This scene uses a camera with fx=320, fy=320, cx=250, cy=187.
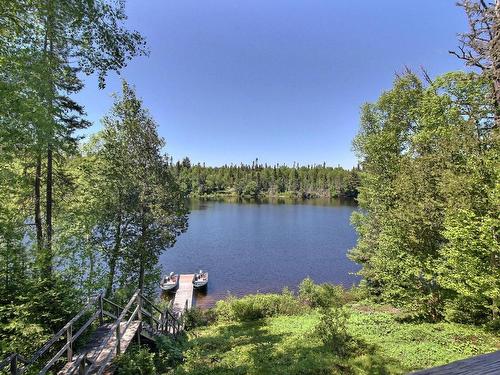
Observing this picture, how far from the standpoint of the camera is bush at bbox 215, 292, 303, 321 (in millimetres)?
17375

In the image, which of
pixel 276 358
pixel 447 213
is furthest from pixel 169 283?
pixel 447 213

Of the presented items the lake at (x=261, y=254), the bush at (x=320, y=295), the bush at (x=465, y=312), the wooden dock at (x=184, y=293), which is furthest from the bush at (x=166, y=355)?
the wooden dock at (x=184, y=293)

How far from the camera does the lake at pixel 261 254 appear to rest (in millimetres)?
32188

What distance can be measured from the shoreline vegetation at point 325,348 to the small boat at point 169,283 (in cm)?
1706

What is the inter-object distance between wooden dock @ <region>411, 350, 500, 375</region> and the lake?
2038 cm

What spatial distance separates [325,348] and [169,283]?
24465mm

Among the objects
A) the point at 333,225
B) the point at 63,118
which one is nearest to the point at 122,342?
the point at 63,118

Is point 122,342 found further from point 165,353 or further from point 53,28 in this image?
point 53,28

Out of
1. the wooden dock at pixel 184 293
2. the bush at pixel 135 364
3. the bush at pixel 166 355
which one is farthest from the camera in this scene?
the wooden dock at pixel 184 293

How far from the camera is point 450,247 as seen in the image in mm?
11305

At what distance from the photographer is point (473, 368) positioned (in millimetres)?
1387

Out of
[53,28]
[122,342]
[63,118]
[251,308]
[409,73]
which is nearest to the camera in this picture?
[53,28]

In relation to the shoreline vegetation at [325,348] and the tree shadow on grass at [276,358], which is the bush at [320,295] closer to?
the shoreline vegetation at [325,348]

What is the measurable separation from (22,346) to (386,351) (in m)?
9.35
